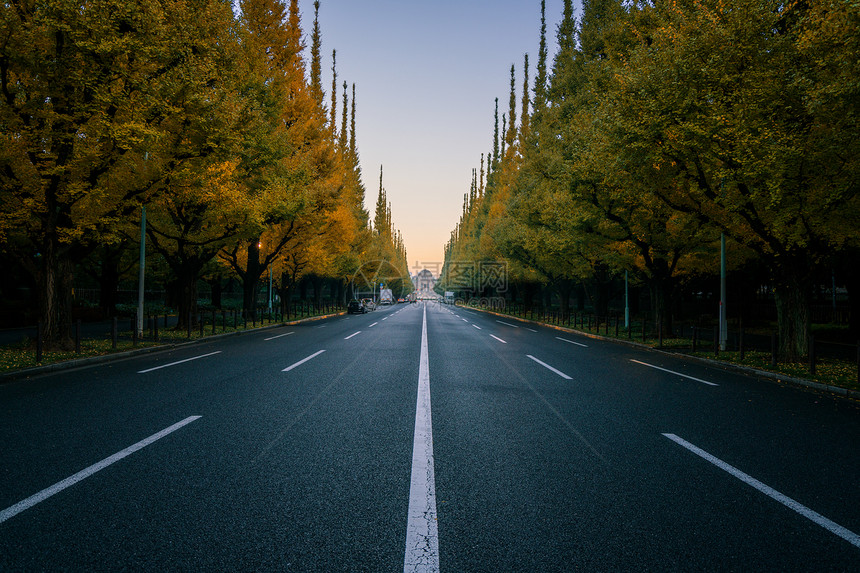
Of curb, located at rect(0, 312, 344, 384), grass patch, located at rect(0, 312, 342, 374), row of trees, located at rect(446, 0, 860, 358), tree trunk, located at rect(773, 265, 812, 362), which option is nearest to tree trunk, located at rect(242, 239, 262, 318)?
grass patch, located at rect(0, 312, 342, 374)

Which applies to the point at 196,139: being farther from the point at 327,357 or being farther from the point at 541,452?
the point at 541,452

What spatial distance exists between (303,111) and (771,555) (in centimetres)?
2824

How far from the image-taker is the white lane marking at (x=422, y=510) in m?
2.66

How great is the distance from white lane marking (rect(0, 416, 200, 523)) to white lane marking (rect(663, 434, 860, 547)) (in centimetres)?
562

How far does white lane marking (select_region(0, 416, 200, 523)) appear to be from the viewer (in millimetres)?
3265

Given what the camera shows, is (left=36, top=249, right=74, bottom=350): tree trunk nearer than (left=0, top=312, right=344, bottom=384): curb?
No

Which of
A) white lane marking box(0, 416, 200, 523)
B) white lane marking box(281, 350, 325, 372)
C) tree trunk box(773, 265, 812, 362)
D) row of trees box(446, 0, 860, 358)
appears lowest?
white lane marking box(281, 350, 325, 372)

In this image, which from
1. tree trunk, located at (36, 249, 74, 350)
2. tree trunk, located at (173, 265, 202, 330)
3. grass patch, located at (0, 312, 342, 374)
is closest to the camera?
grass patch, located at (0, 312, 342, 374)

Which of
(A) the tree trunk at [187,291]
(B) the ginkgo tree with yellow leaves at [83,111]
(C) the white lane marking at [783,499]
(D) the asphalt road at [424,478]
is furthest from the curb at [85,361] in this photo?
(C) the white lane marking at [783,499]

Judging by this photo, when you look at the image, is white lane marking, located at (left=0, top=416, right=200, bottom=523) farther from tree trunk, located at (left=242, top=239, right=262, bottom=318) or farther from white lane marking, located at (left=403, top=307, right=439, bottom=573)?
tree trunk, located at (left=242, top=239, right=262, bottom=318)

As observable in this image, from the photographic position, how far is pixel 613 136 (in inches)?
540

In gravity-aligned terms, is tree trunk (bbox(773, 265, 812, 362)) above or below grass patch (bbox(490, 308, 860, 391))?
above

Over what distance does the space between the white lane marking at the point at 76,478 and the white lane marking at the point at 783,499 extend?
18.5ft

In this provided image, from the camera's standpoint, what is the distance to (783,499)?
3570 mm
